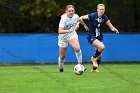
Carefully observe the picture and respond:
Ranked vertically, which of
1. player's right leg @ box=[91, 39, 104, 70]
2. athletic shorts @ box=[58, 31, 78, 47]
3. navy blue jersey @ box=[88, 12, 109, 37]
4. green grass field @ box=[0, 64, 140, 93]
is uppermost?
navy blue jersey @ box=[88, 12, 109, 37]

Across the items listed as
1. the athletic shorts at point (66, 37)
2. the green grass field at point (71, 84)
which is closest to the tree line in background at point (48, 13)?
the athletic shorts at point (66, 37)

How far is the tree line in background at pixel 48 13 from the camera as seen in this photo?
30125 millimetres

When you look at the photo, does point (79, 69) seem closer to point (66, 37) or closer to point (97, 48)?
point (66, 37)

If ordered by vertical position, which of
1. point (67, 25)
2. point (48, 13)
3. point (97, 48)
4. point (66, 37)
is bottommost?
point (97, 48)

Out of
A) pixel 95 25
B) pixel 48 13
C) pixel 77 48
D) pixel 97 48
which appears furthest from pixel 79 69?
pixel 48 13

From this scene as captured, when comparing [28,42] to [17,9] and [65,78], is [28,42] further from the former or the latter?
[65,78]

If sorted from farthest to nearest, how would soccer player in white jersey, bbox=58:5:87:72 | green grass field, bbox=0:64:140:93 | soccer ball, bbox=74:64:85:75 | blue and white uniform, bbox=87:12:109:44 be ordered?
blue and white uniform, bbox=87:12:109:44 → soccer player in white jersey, bbox=58:5:87:72 → soccer ball, bbox=74:64:85:75 → green grass field, bbox=0:64:140:93

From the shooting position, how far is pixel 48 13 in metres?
30.0

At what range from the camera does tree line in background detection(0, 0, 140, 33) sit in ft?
98.8

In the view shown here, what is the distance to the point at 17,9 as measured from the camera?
3147 centimetres

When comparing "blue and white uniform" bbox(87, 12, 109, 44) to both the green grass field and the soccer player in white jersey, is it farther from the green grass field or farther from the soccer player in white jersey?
the green grass field

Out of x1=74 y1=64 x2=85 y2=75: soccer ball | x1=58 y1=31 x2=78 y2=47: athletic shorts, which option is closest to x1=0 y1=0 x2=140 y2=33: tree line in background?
x1=58 y1=31 x2=78 y2=47: athletic shorts

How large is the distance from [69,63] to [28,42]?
212cm

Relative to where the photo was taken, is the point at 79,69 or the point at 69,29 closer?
the point at 79,69
